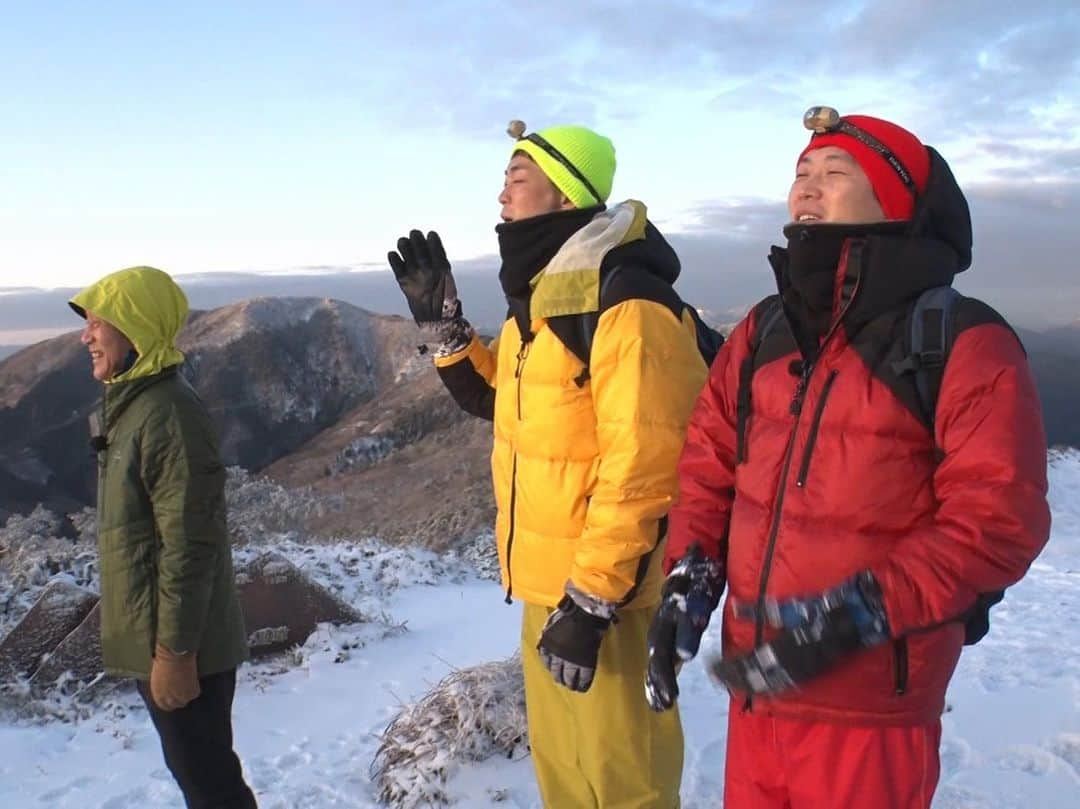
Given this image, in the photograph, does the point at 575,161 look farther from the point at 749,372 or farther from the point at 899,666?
the point at 899,666

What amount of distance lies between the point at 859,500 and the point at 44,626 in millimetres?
5777

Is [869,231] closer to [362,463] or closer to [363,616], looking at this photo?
[363,616]

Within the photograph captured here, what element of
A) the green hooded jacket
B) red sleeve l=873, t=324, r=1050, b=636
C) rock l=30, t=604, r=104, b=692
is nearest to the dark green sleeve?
the green hooded jacket

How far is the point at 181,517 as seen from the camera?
9.62 ft

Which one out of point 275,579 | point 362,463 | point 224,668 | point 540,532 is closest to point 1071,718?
point 540,532

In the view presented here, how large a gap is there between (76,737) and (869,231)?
501 centimetres

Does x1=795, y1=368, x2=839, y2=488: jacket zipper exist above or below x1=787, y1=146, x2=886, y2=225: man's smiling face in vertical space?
below

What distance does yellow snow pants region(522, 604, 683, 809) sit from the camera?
9.18 feet

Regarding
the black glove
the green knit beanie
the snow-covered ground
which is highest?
the green knit beanie

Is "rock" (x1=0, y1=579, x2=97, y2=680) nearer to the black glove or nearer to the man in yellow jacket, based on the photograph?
the man in yellow jacket

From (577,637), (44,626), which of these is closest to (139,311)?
(577,637)

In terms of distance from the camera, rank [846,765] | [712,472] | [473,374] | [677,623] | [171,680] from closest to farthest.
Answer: [846,765] → [677,623] → [712,472] → [171,680] → [473,374]

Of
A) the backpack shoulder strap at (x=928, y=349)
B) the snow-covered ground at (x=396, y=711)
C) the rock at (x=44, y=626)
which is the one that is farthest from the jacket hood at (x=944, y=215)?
the rock at (x=44, y=626)

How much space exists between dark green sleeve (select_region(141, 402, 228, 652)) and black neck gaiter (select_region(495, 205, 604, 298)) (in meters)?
1.19
